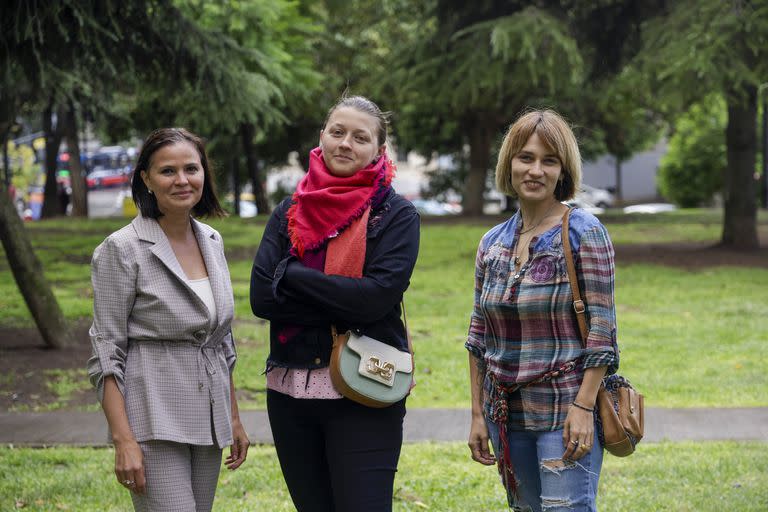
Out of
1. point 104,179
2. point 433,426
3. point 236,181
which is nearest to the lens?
point 433,426

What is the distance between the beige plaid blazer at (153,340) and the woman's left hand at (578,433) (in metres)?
1.17

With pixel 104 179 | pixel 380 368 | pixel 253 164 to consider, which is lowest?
pixel 104 179

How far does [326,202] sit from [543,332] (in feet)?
2.73

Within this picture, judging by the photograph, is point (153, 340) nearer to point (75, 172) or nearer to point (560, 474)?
point (560, 474)

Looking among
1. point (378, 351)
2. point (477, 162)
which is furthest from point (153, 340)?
point (477, 162)

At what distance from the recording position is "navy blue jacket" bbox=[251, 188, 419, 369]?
3389mm

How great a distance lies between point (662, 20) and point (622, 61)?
9.39ft

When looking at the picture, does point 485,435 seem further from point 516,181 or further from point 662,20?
point 662,20

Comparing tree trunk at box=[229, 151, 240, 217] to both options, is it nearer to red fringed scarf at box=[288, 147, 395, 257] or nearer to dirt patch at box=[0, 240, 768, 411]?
dirt patch at box=[0, 240, 768, 411]

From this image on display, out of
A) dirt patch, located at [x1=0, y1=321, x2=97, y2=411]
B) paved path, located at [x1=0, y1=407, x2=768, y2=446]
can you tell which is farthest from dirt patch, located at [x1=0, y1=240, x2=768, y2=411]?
paved path, located at [x1=0, y1=407, x2=768, y2=446]

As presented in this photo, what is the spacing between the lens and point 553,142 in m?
3.50

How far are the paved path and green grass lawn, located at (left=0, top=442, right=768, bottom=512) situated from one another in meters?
0.33

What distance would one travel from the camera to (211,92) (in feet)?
45.0

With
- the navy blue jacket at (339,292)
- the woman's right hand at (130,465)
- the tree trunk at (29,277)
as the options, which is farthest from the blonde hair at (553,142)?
the tree trunk at (29,277)
